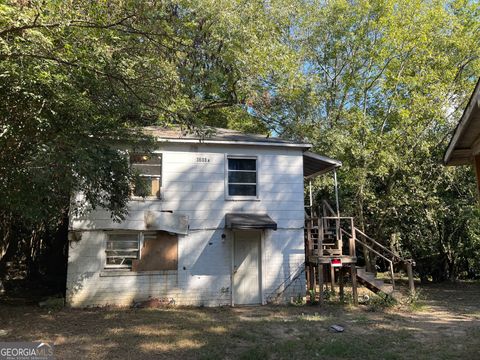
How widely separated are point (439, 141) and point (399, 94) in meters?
2.73

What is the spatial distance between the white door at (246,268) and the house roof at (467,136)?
6793 millimetres

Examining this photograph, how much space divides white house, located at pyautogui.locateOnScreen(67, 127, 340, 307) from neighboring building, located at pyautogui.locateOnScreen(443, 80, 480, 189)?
593 centimetres

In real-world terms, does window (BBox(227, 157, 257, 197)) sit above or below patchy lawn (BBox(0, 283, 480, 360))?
above

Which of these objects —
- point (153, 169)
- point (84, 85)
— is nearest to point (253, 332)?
point (84, 85)

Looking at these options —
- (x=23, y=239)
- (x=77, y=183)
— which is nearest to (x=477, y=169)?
(x=77, y=183)

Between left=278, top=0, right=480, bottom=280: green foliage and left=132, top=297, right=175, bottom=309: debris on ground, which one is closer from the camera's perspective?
left=132, top=297, right=175, bottom=309: debris on ground

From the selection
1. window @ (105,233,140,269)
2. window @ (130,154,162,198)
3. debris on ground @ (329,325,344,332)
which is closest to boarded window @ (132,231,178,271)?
window @ (105,233,140,269)

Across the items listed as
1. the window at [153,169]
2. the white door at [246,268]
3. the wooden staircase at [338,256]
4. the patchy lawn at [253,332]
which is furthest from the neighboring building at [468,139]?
the window at [153,169]

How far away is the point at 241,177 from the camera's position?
13.4 metres

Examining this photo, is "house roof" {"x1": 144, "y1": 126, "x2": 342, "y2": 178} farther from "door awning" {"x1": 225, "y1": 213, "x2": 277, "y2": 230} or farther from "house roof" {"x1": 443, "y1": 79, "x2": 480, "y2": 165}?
"house roof" {"x1": 443, "y1": 79, "x2": 480, "y2": 165}

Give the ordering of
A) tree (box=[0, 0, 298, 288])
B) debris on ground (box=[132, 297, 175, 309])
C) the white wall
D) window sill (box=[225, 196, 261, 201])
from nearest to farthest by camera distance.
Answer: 1. tree (box=[0, 0, 298, 288])
2. debris on ground (box=[132, 297, 175, 309])
3. the white wall
4. window sill (box=[225, 196, 261, 201])

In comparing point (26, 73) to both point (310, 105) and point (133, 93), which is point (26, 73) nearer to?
point (133, 93)

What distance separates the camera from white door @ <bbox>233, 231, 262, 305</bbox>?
12.7m

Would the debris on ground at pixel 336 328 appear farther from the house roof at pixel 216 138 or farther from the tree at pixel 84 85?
the house roof at pixel 216 138
